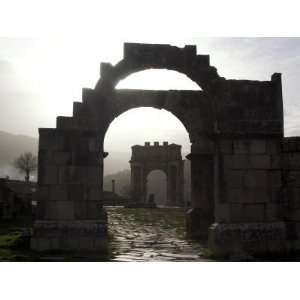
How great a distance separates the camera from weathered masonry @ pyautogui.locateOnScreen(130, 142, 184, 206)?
37.6 metres

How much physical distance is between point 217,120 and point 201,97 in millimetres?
3711

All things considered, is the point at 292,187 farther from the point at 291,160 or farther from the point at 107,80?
the point at 107,80

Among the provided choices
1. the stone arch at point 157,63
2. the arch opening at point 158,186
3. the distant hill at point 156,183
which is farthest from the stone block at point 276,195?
the arch opening at point 158,186

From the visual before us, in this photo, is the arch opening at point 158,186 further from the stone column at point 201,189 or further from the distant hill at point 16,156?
the stone column at point 201,189

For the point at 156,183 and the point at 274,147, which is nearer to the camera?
the point at 274,147

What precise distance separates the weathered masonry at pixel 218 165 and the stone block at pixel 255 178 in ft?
0.07

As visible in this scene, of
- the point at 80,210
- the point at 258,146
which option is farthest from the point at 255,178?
the point at 80,210

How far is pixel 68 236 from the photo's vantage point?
8.71 metres

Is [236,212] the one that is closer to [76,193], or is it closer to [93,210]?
[93,210]

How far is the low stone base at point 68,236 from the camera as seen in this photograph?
8.66 metres

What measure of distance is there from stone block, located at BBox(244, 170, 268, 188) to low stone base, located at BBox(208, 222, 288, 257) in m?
0.83

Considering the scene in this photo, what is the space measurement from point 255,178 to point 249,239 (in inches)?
50.9

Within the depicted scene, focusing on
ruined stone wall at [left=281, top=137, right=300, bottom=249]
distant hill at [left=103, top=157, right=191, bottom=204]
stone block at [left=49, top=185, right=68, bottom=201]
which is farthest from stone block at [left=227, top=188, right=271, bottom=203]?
distant hill at [left=103, top=157, right=191, bottom=204]

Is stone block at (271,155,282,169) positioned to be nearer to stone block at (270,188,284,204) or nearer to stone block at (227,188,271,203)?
stone block at (270,188,284,204)
